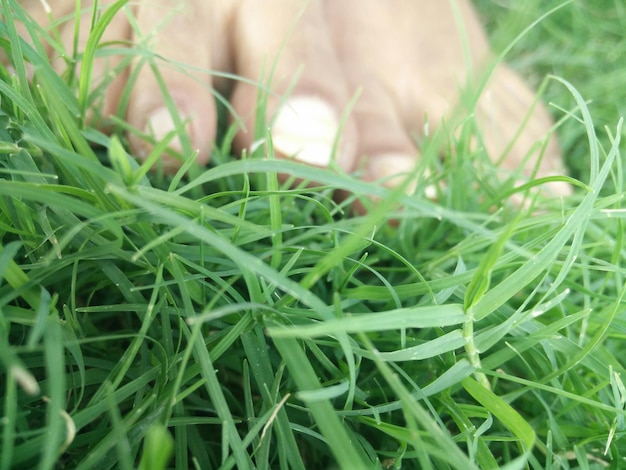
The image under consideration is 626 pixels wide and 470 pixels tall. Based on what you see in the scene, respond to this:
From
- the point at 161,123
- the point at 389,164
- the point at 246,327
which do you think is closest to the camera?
the point at 246,327

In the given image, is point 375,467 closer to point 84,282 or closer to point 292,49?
point 84,282

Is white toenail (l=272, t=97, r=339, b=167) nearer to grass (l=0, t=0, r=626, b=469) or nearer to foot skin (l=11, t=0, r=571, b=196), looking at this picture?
foot skin (l=11, t=0, r=571, b=196)

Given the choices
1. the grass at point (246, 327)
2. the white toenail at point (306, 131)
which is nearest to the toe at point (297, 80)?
the white toenail at point (306, 131)

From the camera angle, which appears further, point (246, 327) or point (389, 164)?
point (389, 164)

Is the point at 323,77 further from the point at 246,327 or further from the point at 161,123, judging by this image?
the point at 246,327

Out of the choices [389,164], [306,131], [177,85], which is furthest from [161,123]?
[389,164]

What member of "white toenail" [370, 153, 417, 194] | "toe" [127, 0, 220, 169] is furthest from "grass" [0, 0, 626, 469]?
"white toenail" [370, 153, 417, 194]

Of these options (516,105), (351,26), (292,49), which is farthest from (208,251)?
(516,105)

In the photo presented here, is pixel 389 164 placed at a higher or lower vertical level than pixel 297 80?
lower
